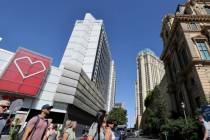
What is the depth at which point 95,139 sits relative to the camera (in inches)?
146

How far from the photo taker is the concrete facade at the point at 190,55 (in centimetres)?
1897

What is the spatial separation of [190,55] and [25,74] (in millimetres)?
23565

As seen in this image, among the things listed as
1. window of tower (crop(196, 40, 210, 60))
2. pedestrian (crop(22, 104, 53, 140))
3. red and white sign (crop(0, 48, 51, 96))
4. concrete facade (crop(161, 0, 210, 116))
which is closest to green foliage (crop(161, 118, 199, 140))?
concrete facade (crop(161, 0, 210, 116))

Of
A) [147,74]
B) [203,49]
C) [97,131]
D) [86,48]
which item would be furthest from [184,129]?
[147,74]

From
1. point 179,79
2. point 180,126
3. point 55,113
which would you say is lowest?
point 180,126

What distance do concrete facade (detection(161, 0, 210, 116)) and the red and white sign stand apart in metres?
21.8

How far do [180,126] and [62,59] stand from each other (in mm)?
38827

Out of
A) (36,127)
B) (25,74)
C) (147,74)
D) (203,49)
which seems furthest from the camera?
(147,74)

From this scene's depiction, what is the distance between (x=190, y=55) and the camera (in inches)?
810

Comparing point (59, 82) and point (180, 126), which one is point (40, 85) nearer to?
point (59, 82)

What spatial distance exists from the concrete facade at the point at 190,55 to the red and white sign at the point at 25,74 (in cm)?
2179

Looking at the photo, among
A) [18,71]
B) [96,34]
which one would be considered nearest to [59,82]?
[18,71]

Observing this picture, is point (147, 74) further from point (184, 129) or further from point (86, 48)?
point (184, 129)

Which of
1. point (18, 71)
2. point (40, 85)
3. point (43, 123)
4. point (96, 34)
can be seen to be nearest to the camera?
point (43, 123)
